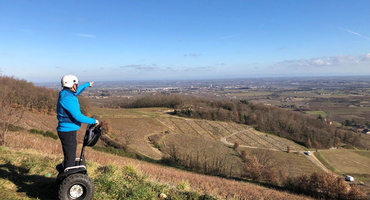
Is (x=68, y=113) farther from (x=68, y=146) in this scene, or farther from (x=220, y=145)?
(x=220, y=145)


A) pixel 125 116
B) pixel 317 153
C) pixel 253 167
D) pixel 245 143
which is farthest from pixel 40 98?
pixel 317 153

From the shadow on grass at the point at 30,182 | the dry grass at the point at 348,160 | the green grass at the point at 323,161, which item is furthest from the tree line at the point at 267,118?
the shadow on grass at the point at 30,182

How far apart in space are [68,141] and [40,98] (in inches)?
2035

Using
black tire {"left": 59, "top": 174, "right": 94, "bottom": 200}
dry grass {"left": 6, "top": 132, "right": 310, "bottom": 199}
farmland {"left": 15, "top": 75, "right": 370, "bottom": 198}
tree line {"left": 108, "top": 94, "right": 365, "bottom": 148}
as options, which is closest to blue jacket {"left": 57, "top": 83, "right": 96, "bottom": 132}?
black tire {"left": 59, "top": 174, "right": 94, "bottom": 200}

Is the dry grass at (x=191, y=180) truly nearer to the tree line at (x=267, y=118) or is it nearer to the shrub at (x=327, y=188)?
the shrub at (x=327, y=188)

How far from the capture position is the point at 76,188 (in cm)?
436

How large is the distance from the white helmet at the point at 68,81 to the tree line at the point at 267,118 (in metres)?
72.6

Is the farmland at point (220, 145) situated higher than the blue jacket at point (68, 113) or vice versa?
the blue jacket at point (68, 113)

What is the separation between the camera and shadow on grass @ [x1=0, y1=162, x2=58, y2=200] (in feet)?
14.7

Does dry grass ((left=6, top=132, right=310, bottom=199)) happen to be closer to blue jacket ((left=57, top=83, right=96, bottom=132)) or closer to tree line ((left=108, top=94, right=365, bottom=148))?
blue jacket ((left=57, top=83, right=96, bottom=132))

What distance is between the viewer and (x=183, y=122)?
6925cm

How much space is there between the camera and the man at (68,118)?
167 inches

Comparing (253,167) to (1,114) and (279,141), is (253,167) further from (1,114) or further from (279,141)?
(279,141)

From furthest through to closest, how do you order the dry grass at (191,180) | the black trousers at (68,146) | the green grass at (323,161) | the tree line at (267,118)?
the tree line at (267,118)
the green grass at (323,161)
the dry grass at (191,180)
the black trousers at (68,146)
